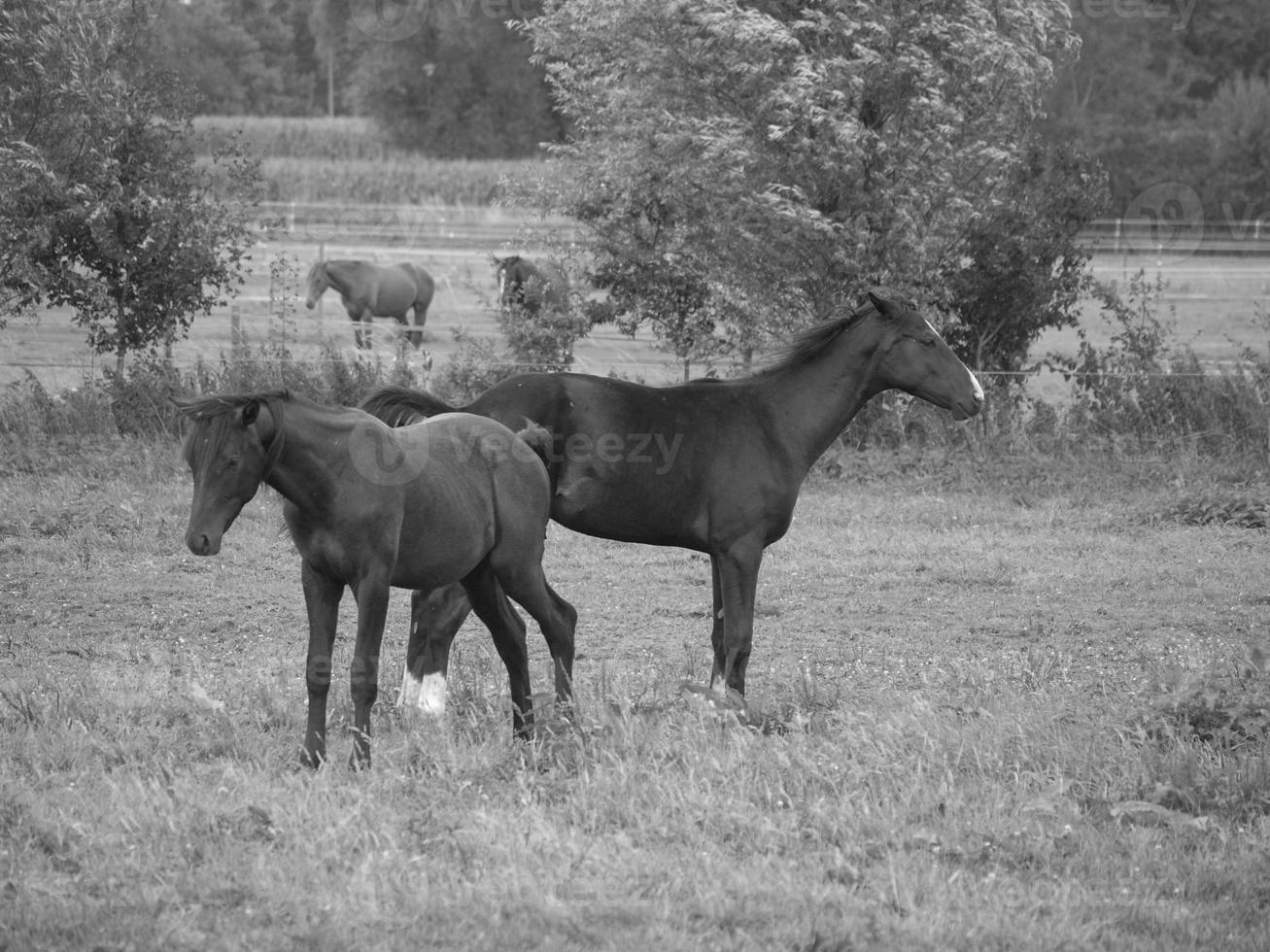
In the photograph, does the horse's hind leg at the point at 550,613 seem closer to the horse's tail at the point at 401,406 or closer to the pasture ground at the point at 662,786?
the pasture ground at the point at 662,786

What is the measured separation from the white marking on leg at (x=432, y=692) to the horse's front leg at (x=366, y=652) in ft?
2.41

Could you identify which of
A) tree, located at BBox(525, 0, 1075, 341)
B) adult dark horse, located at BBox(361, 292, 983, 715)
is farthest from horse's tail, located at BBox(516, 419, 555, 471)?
tree, located at BBox(525, 0, 1075, 341)

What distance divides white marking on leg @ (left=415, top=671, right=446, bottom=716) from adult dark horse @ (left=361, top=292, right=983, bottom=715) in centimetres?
122

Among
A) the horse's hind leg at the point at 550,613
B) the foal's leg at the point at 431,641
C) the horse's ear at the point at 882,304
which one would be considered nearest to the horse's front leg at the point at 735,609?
the horse's hind leg at the point at 550,613

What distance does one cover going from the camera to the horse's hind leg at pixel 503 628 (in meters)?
6.54

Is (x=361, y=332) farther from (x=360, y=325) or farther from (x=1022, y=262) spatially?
(x=1022, y=262)

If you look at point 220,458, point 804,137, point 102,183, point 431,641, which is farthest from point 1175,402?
point 220,458

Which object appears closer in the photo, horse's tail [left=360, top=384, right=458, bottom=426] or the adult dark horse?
horse's tail [left=360, top=384, right=458, bottom=426]

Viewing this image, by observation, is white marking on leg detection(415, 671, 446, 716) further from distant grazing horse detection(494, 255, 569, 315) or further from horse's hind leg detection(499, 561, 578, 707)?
distant grazing horse detection(494, 255, 569, 315)

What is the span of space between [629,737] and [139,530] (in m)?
6.53

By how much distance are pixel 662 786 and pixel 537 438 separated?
2.20 metres

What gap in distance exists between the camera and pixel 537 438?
7078 mm

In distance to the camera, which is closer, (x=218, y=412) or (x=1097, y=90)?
(x=218, y=412)

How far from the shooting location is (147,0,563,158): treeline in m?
44.5
